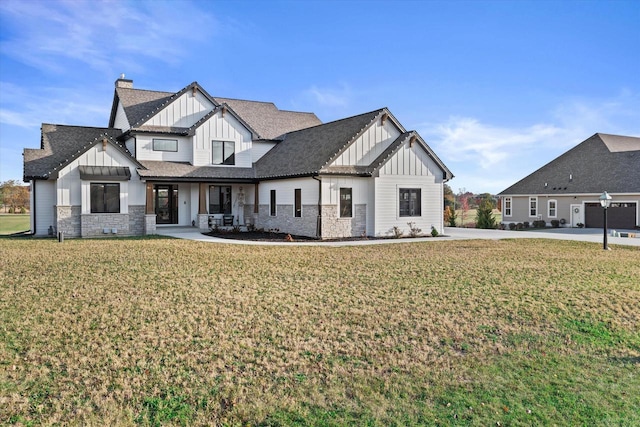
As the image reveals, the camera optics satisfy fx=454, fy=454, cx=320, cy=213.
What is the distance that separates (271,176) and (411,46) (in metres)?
9.72

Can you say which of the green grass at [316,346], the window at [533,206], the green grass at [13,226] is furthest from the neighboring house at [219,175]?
the window at [533,206]

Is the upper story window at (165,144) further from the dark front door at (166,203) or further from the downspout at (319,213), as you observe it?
the downspout at (319,213)

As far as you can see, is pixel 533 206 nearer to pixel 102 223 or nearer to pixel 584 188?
pixel 584 188

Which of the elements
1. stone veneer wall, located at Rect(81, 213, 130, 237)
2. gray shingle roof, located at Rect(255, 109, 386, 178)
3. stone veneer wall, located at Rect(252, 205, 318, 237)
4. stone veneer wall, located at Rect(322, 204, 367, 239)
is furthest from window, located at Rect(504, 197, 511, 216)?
stone veneer wall, located at Rect(81, 213, 130, 237)

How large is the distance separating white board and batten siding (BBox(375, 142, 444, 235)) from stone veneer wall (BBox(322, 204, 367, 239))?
2.31 ft

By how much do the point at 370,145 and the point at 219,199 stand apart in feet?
30.3

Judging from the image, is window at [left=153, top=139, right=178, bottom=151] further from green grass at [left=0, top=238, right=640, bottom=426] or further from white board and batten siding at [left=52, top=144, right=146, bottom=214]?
green grass at [left=0, top=238, right=640, bottom=426]

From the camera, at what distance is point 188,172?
919 inches

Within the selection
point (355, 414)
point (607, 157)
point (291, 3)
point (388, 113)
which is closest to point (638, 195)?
point (607, 157)

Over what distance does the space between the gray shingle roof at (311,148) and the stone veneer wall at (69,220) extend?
9.06 metres

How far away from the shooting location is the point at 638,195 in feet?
97.8

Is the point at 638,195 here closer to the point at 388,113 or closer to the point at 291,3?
the point at 388,113

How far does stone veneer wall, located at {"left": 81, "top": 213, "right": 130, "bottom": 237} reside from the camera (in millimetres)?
20734

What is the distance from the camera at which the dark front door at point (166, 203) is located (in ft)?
80.3
